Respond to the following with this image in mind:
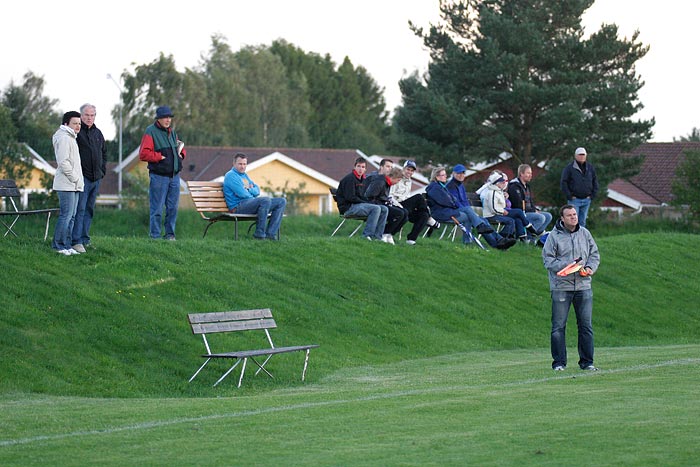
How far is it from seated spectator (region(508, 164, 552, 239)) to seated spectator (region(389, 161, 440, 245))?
1956mm

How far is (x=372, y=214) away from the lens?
25.2m

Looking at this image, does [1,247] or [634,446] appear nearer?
[634,446]

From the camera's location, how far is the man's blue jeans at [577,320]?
15.3 meters

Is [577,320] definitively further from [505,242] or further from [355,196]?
[505,242]

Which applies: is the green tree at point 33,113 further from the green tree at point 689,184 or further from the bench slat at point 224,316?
the bench slat at point 224,316

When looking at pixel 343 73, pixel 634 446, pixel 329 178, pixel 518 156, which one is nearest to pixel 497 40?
pixel 518 156

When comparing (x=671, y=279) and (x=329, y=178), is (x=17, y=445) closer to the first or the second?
(x=671, y=279)

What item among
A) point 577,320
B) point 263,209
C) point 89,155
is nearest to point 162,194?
point 89,155

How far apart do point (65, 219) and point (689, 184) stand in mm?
36255

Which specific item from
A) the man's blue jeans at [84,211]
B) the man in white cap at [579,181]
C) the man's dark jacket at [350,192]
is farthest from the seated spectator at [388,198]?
the man's blue jeans at [84,211]

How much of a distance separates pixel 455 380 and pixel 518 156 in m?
35.8

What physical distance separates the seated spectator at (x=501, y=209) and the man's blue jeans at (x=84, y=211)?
994cm

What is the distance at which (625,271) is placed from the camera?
1203 inches

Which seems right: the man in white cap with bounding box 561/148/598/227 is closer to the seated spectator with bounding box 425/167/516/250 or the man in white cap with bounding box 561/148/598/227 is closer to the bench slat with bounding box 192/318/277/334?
A: the seated spectator with bounding box 425/167/516/250
